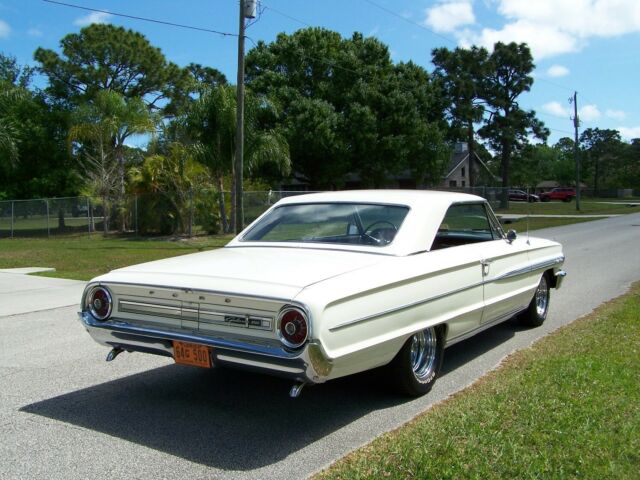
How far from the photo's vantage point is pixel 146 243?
21.6m

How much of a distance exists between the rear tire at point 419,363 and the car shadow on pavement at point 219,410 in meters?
0.15

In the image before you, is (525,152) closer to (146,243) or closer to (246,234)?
(146,243)

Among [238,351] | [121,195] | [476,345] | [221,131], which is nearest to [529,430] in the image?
[238,351]

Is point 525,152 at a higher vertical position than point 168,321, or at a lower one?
higher

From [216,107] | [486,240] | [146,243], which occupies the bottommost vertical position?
[146,243]

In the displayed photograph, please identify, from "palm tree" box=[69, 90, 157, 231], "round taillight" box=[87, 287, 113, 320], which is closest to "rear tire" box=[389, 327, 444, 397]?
"round taillight" box=[87, 287, 113, 320]

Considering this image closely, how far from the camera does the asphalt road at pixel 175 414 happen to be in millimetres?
3762

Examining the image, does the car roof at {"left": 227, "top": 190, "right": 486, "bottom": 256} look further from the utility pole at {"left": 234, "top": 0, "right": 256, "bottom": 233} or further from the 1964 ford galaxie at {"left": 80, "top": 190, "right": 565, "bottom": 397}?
the utility pole at {"left": 234, "top": 0, "right": 256, "bottom": 233}

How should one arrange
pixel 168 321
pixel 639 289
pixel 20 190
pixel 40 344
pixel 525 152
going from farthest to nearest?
pixel 525 152 < pixel 20 190 < pixel 639 289 < pixel 40 344 < pixel 168 321

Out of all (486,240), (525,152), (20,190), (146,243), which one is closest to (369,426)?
(486,240)

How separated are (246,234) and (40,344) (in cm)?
270

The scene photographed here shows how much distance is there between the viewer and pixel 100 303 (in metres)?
4.67

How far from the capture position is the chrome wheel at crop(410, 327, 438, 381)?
493cm

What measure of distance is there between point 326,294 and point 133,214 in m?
23.4
